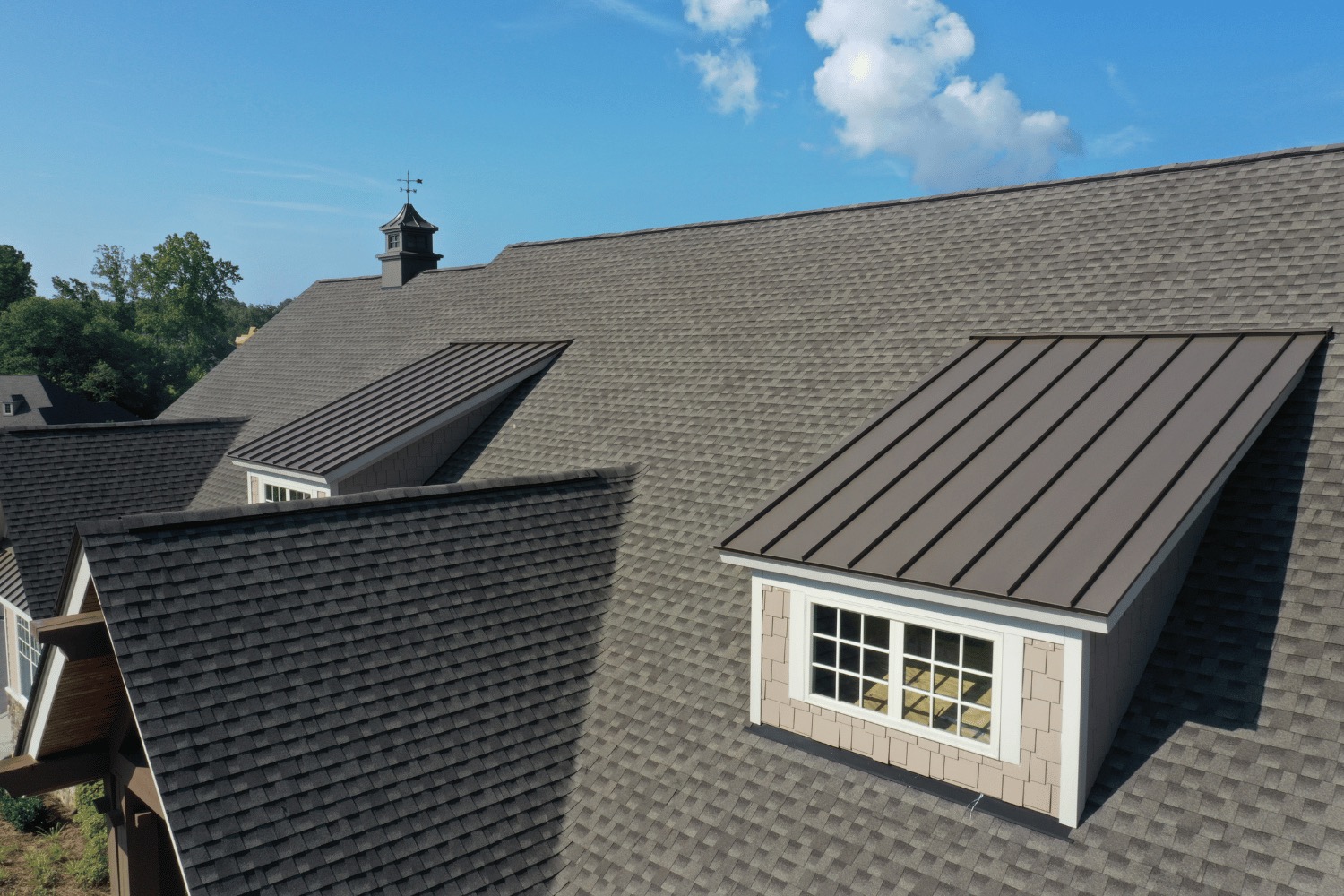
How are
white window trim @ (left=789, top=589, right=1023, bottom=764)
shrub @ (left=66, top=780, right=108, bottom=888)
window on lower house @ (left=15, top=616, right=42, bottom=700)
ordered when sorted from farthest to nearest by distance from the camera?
window on lower house @ (left=15, top=616, right=42, bottom=700) → shrub @ (left=66, top=780, right=108, bottom=888) → white window trim @ (left=789, top=589, right=1023, bottom=764)

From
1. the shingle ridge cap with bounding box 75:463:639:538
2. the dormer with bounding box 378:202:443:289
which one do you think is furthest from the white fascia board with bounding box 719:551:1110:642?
the dormer with bounding box 378:202:443:289

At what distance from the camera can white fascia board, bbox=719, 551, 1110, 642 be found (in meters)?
Result: 6.11

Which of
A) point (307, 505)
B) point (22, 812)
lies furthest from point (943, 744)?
point (22, 812)

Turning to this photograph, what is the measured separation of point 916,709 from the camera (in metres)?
7.30

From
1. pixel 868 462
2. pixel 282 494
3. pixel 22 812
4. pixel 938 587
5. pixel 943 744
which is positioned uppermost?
pixel 868 462

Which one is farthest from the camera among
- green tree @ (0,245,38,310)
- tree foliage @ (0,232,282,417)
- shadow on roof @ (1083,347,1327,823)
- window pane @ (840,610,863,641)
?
green tree @ (0,245,38,310)

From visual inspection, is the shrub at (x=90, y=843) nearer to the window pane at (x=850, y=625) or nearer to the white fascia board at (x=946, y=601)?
the white fascia board at (x=946, y=601)

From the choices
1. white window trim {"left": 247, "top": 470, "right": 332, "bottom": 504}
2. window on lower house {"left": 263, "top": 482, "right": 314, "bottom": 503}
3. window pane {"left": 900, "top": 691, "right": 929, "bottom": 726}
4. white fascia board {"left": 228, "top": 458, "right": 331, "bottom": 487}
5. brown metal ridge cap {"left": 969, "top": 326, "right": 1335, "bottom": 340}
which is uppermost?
brown metal ridge cap {"left": 969, "top": 326, "right": 1335, "bottom": 340}

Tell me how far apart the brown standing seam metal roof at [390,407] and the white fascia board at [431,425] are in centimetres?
6

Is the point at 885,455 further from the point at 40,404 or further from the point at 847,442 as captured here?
the point at 40,404

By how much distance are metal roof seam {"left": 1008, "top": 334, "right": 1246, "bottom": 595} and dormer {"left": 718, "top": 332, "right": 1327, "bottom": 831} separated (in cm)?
2

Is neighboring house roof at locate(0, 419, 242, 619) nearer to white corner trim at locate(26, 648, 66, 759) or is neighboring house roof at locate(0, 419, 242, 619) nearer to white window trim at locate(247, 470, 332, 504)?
white window trim at locate(247, 470, 332, 504)

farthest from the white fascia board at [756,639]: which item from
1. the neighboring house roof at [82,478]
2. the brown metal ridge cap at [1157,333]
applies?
the neighboring house roof at [82,478]

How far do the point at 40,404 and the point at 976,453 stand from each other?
55066 mm
